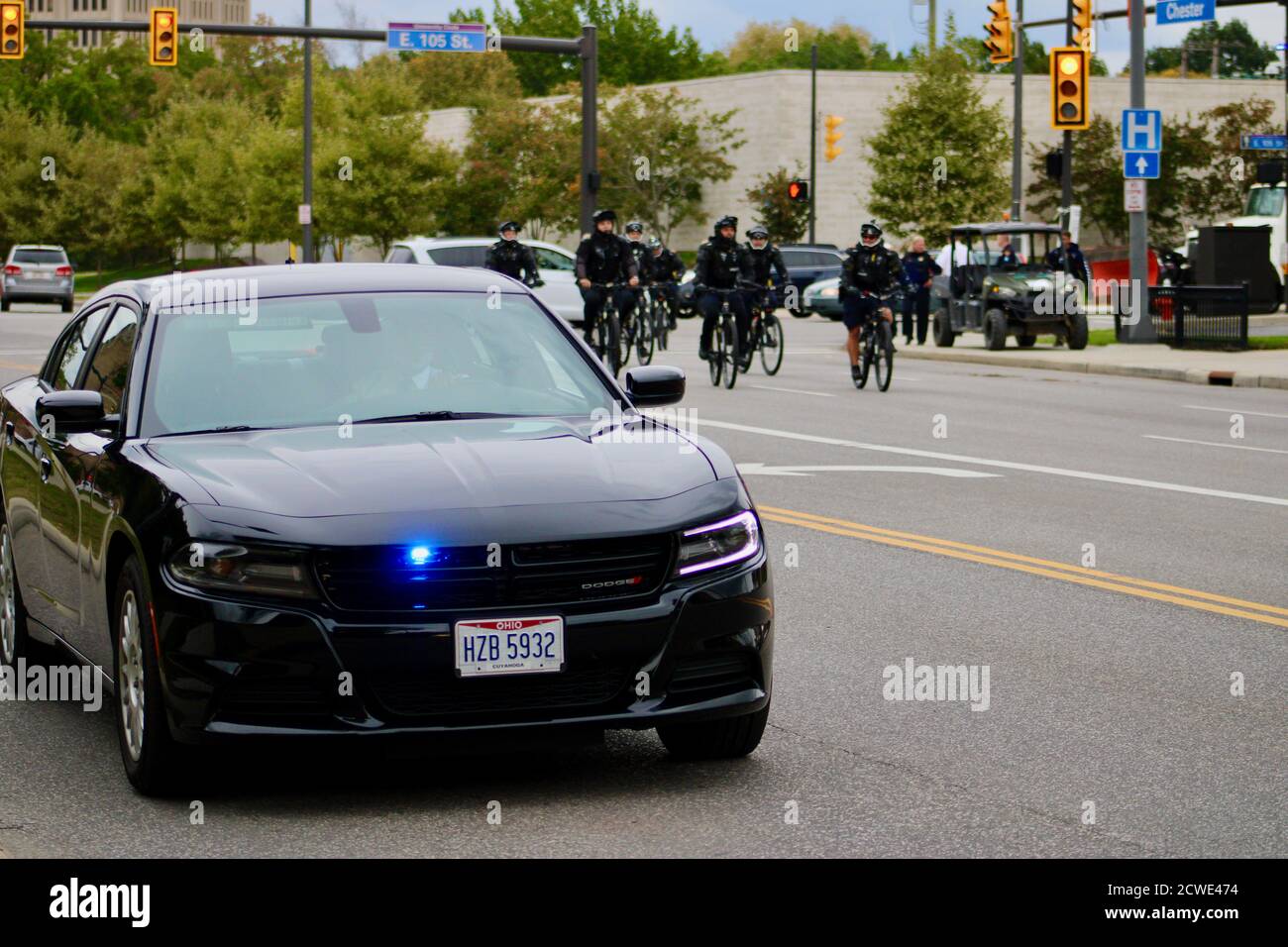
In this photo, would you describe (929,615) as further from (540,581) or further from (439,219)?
(439,219)

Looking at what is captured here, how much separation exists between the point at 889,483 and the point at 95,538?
344 inches

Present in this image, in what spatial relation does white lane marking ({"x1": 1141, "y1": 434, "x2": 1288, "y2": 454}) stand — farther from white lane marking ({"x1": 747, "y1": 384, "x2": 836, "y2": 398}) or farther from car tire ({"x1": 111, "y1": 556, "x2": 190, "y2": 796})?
car tire ({"x1": 111, "y1": 556, "x2": 190, "y2": 796})

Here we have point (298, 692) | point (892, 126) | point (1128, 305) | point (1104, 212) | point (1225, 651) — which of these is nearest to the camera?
point (298, 692)

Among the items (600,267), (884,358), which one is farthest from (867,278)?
(600,267)

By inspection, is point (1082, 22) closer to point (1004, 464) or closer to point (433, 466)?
point (1004, 464)

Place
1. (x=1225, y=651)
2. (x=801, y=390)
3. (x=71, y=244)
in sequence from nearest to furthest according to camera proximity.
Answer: (x=1225, y=651) → (x=801, y=390) → (x=71, y=244)

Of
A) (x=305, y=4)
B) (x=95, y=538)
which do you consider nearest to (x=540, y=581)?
(x=95, y=538)

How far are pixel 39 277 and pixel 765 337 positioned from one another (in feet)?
105

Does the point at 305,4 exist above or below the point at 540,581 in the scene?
above

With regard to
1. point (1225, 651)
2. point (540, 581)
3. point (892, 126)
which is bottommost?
point (1225, 651)

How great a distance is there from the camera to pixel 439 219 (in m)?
73.4

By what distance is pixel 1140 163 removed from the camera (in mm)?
31109

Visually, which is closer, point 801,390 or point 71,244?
point 801,390

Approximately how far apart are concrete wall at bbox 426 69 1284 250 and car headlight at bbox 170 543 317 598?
66.1m
